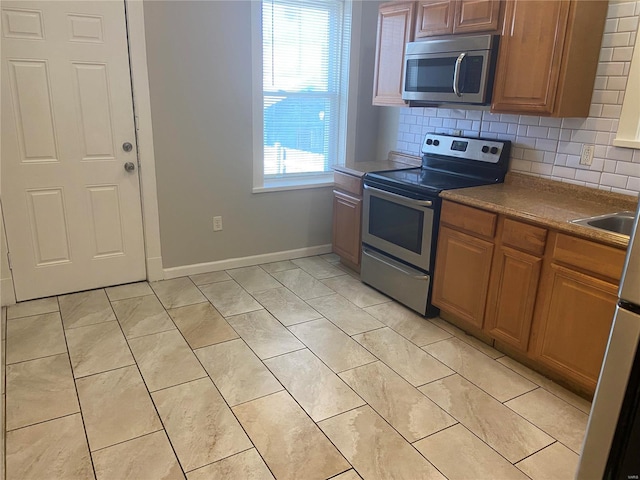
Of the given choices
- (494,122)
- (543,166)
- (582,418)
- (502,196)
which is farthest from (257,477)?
(494,122)

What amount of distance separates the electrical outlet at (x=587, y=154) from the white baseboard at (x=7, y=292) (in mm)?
3737

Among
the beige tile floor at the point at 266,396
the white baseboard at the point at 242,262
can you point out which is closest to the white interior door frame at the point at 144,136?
the white baseboard at the point at 242,262

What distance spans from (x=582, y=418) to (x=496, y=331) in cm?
63

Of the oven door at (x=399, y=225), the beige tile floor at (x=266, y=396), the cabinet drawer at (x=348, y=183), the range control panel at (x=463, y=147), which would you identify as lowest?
the beige tile floor at (x=266, y=396)

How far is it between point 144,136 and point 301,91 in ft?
4.51

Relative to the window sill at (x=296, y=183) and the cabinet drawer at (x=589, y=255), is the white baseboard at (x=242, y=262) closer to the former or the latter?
the window sill at (x=296, y=183)

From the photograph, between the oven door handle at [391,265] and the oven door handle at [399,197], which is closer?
the oven door handle at [399,197]

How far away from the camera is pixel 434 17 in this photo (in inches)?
126

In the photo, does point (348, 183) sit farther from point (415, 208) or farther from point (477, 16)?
point (477, 16)

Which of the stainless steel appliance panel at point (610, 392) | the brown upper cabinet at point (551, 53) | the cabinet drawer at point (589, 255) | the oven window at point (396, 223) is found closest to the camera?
the stainless steel appliance panel at point (610, 392)

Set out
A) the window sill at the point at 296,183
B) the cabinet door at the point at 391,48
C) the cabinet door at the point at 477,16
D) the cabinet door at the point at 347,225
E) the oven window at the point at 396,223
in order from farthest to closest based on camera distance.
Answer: the window sill at the point at 296,183, the cabinet door at the point at 347,225, the cabinet door at the point at 391,48, the oven window at the point at 396,223, the cabinet door at the point at 477,16

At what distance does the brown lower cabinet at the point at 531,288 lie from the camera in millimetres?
2230

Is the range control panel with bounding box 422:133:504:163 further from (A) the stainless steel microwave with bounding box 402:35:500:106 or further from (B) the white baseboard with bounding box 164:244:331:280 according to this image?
(B) the white baseboard with bounding box 164:244:331:280

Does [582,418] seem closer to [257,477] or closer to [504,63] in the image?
[257,477]
